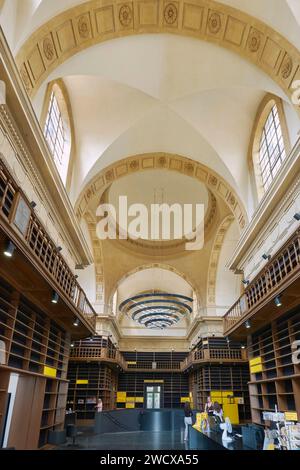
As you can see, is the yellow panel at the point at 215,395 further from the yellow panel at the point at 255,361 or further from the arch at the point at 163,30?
the arch at the point at 163,30

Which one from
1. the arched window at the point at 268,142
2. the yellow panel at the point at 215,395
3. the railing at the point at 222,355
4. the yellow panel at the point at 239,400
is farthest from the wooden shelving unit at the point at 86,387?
the arched window at the point at 268,142

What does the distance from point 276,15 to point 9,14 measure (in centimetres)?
621

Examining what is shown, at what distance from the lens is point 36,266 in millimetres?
6160

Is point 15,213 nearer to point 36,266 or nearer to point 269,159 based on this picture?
point 36,266

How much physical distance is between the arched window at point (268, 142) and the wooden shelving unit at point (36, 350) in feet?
25.9

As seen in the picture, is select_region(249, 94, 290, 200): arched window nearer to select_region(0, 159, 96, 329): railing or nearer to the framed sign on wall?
select_region(0, 159, 96, 329): railing

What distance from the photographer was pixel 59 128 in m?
11.4

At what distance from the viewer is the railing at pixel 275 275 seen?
6752 mm

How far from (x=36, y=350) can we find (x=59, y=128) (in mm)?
7462

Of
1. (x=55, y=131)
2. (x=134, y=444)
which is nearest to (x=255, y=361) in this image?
(x=134, y=444)

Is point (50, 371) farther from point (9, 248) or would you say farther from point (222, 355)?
point (222, 355)

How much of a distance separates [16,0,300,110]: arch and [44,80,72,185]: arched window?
5.29 feet
